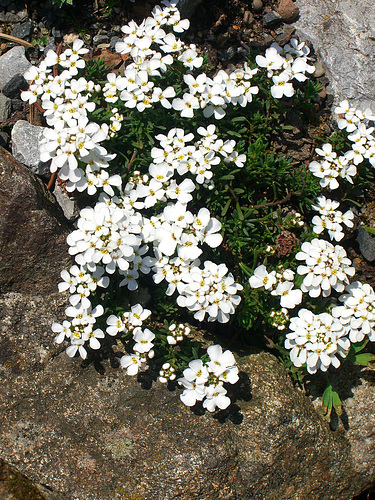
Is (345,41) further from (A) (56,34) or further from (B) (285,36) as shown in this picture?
(A) (56,34)

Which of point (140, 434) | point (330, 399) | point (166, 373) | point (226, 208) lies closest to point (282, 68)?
point (226, 208)

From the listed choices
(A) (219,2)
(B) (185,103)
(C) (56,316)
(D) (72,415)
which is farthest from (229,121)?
(D) (72,415)

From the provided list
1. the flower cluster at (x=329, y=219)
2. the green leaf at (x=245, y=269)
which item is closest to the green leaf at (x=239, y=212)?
the green leaf at (x=245, y=269)

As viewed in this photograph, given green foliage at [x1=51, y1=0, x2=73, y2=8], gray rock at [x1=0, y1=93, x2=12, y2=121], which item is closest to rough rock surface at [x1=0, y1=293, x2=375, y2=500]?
gray rock at [x1=0, y1=93, x2=12, y2=121]

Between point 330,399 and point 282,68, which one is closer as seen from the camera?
point 330,399

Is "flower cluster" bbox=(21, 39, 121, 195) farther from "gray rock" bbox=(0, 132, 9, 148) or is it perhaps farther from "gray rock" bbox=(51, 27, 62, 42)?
"gray rock" bbox=(51, 27, 62, 42)

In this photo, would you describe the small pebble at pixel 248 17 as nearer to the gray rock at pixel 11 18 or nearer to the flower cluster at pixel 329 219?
the flower cluster at pixel 329 219
